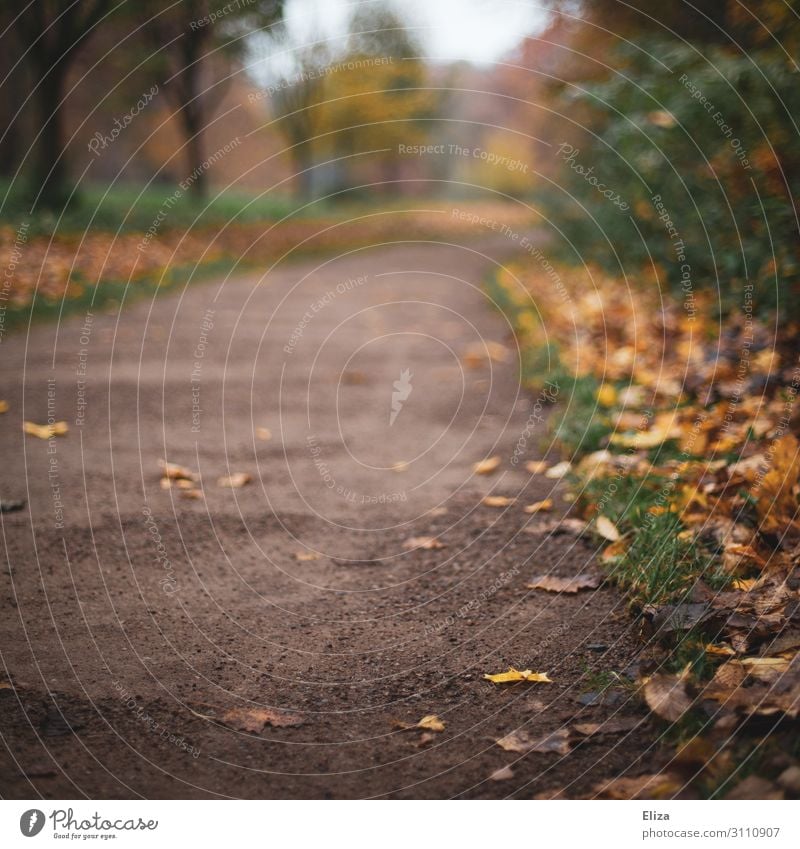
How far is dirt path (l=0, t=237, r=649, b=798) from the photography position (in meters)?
1.78

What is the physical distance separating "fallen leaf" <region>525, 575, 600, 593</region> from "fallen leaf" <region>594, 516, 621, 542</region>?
0.73 feet

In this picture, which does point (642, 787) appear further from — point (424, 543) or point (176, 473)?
point (176, 473)

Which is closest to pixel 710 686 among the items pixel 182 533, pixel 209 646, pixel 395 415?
pixel 209 646

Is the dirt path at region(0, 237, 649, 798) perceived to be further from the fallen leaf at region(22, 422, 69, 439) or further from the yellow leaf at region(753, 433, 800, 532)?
the yellow leaf at region(753, 433, 800, 532)

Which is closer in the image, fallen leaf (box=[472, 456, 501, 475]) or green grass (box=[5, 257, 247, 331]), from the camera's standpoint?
fallen leaf (box=[472, 456, 501, 475])

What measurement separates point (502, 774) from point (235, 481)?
2.16 m

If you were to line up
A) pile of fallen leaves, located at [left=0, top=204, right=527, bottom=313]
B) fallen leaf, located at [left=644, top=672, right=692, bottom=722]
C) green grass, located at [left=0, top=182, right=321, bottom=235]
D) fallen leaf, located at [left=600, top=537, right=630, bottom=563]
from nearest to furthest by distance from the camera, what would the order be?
1. fallen leaf, located at [left=644, top=672, right=692, bottom=722]
2. fallen leaf, located at [left=600, top=537, right=630, bottom=563]
3. pile of fallen leaves, located at [left=0, top=204, right=527, bottom=313]
4. green grass, located at [left=0, top=182, right=321, bottom=235]

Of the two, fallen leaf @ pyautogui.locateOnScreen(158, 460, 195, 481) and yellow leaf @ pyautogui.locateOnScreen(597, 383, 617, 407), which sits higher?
yellow leaf @ pyautogui.locateOnScreen(597, 383, 617, 407)

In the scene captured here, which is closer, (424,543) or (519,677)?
(519,677)

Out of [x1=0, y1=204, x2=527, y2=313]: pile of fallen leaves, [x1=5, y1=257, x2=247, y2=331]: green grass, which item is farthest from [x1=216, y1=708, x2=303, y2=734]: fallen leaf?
[x1=0, y1=204, x2=527, y2=313]: pile of fallen leaves

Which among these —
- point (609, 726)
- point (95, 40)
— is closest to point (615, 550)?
point (609, 726)

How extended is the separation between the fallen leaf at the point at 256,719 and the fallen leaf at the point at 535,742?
56cm

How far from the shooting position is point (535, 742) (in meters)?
1.81

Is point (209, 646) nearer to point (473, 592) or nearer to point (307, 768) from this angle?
point (307, 768)
